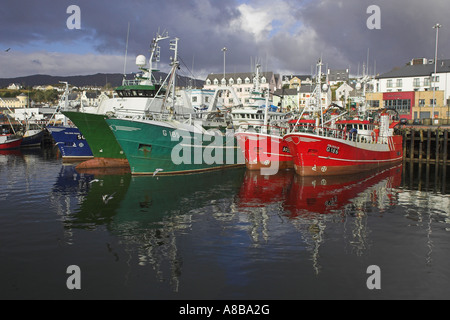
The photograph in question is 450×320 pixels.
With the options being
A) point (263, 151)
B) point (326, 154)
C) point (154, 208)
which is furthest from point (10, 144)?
point (326, 154)

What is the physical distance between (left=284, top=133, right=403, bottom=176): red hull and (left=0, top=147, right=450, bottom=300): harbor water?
3.54 m

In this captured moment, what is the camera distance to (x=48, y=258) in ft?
37.9

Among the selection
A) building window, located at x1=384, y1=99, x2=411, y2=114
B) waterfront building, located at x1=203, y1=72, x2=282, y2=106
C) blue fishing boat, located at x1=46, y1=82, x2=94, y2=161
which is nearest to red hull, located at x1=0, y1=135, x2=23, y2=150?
blue fishing boat, located at x1=46, y1=82, x2=94, y2=161

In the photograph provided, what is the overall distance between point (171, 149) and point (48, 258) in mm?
16821

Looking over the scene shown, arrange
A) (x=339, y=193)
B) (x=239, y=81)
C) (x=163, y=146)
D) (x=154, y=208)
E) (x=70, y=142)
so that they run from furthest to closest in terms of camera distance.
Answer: (x=239, y=81) → (x=70, y=142) → (x=163, y=146) → (x=339, y=193) → (x=154, y=208)

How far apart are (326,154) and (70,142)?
2721 centimetres

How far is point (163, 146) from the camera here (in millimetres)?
27312

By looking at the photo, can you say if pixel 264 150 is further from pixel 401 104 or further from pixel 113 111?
pixel 401 104

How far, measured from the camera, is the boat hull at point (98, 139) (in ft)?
104

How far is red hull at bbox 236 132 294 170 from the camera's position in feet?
97.9

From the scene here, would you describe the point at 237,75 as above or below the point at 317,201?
above

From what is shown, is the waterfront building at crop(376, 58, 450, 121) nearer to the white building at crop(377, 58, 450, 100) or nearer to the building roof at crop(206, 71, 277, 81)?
the white building at crop(377, 58, 450, 100)
